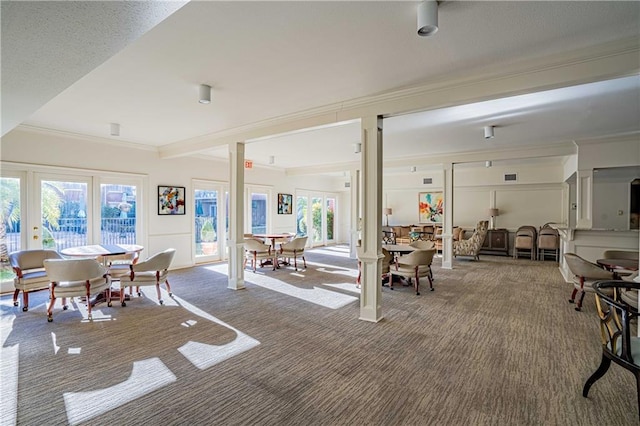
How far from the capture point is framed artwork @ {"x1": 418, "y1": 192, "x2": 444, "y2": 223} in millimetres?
11477

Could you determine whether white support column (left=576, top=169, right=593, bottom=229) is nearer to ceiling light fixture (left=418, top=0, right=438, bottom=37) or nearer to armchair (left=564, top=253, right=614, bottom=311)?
armchair (left=564, top=253, right=614, bottom=311)

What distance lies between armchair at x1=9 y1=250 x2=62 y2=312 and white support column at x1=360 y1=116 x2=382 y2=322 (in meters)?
4.32

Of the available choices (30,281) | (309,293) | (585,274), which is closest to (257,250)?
(309,293)

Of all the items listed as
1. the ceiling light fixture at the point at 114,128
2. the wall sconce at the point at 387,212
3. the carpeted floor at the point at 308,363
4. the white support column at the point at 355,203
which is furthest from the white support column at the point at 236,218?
the wall sconce at the point at 387,212

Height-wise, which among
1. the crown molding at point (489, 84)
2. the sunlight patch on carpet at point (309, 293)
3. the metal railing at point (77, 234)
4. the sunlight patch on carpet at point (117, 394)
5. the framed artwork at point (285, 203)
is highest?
the crown molding at point (489, 84)

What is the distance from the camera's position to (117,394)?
250 cm

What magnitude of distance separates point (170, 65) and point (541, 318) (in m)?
5.32

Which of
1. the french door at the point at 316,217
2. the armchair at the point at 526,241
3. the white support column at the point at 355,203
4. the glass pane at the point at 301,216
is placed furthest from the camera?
the french door at the point at 316,217

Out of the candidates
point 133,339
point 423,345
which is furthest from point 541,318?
point 133,339

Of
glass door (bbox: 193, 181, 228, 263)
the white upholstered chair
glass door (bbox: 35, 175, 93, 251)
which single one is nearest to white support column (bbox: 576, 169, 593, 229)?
the white upholstered chair

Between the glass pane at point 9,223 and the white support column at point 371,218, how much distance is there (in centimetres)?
581

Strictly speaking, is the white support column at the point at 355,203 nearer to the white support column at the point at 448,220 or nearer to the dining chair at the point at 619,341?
the white support column at the point at 448,220

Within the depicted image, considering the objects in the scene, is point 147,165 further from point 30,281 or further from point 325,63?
point 325,63

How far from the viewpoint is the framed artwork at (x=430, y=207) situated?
452 inches
